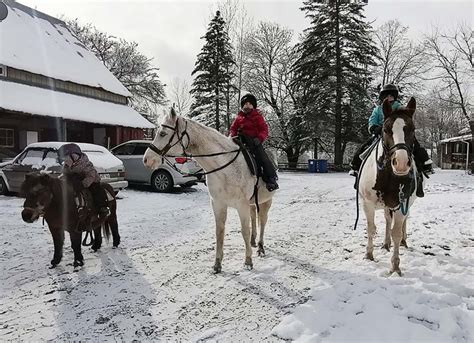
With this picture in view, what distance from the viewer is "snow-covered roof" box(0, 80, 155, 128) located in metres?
15.3

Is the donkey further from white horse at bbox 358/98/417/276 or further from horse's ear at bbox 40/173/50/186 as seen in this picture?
white horse at bbox 358/98/417/276

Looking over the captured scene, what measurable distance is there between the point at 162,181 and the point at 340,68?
22.9m

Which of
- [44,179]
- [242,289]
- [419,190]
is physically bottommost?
[242,289]

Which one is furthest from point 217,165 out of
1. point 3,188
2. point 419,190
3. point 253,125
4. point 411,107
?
point 3,188

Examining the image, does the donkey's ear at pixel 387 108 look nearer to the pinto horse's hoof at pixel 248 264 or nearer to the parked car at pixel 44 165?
the pinto horse's hoof at pixel 248 264

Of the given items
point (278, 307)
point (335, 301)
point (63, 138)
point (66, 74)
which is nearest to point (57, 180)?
point (278, 307)

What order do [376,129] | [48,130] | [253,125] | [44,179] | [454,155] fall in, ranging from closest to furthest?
[44,179], [376,129], [253,125], [48,130], [454,155]

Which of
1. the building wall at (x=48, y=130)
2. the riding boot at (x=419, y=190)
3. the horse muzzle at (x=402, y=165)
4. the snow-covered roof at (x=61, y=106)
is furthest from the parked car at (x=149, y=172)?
the horse muzzle at (x=402, y=165)

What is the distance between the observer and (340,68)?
30047 mm

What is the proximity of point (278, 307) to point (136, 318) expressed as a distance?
5.25ft

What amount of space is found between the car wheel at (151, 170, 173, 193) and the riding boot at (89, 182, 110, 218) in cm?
779

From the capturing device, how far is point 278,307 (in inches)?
150

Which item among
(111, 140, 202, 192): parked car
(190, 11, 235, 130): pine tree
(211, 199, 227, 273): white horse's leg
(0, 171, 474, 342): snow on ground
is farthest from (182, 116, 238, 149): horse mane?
(190, 11, 235, 130): pine tree

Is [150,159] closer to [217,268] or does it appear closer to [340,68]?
[217,268]
